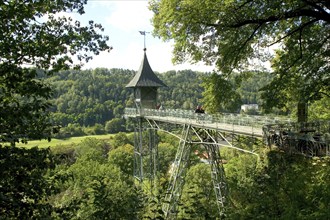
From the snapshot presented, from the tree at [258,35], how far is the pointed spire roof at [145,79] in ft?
45.5

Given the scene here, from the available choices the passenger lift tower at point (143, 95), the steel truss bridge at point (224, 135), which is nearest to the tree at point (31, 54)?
the steel truss bridge at point (224, 135)

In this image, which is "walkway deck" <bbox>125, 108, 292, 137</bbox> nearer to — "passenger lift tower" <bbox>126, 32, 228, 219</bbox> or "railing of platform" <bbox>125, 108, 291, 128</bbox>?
"railing of platform" <bbox>125, 108, 291, 128</bbox>

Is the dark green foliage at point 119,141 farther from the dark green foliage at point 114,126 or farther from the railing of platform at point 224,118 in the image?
the railing of platform at point 224,118

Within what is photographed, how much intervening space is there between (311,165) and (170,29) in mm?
5332

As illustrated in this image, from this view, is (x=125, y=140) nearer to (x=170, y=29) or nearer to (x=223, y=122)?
(x=223, y=122)

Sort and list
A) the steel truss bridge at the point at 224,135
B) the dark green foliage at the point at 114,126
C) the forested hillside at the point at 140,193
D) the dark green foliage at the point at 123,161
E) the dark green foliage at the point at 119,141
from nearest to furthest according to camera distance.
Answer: the forested hillside at the point at 140,193 → the steel truss bridge at the point at 224,135 → the dark green foliage at the point at 123,161 → the dark green foliage at the point at 119,141 → the dark green foliage at the point at 114,126

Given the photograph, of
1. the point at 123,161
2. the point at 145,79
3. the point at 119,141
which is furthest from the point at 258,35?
the point at 119,141

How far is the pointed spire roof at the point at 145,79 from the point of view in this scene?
2419 centimetres

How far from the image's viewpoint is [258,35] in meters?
9.35

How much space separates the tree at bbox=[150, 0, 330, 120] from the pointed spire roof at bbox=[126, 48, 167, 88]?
545 inches

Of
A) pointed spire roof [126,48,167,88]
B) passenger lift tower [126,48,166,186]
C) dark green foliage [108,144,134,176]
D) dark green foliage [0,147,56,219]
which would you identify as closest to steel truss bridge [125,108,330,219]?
passenger lift tower [126,48,166,186]

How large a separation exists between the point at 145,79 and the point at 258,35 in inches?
626

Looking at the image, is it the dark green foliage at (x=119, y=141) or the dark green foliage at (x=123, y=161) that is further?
the dark green foliage at (x=119, y=141)

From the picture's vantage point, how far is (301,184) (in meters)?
6.29
